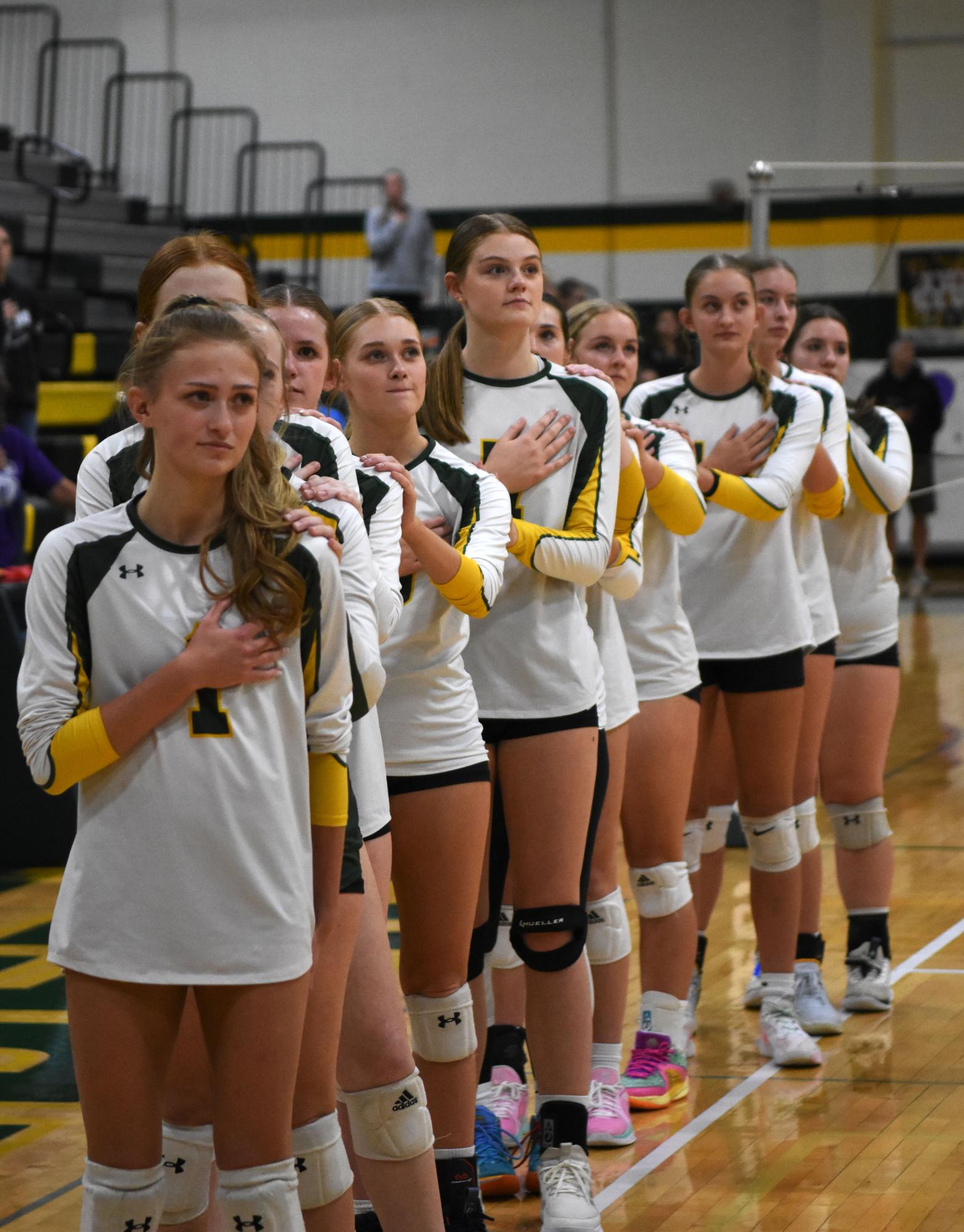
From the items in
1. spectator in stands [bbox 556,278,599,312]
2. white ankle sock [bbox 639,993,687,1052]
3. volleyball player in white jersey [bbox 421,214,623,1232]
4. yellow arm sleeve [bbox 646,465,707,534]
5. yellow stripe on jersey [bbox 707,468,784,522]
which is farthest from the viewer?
spectator in stands [bbox 556,278,599,312]

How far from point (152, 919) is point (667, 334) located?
10.8m

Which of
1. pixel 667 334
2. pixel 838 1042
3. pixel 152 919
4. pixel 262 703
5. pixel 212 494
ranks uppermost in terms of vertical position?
pixel 667 334

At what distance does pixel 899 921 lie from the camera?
5406 mm

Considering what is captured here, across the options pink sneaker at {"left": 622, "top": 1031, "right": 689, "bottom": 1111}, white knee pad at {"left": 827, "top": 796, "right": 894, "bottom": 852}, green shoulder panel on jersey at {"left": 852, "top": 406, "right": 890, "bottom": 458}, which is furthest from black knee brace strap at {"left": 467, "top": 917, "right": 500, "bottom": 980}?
green shoulder panel on jersey at {"left": 852, "top": 406, "right": 890, "bottom": 458}

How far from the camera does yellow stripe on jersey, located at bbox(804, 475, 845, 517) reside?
4258mm

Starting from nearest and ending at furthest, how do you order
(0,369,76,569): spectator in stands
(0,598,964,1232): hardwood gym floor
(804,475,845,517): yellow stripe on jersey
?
(0,598,964,1232): hardwood gym floor → (804,475,845,517): yellow stripe on jersey → (0,369,76,569): spectator in stands

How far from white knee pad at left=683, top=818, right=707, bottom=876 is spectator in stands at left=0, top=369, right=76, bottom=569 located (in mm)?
3448

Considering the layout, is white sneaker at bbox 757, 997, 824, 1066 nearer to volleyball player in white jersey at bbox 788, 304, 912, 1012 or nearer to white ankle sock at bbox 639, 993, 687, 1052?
white ankle sock at bbox 639, 993, 687, 1052

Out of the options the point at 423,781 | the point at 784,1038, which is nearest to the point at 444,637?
the point at 423,781

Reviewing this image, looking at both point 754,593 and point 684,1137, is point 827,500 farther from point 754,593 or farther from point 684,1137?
point 684,1137

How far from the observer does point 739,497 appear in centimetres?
395

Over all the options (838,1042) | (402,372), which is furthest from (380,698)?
(838,1042)

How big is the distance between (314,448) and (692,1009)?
7.19 ft

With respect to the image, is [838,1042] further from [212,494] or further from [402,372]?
[212,494]
